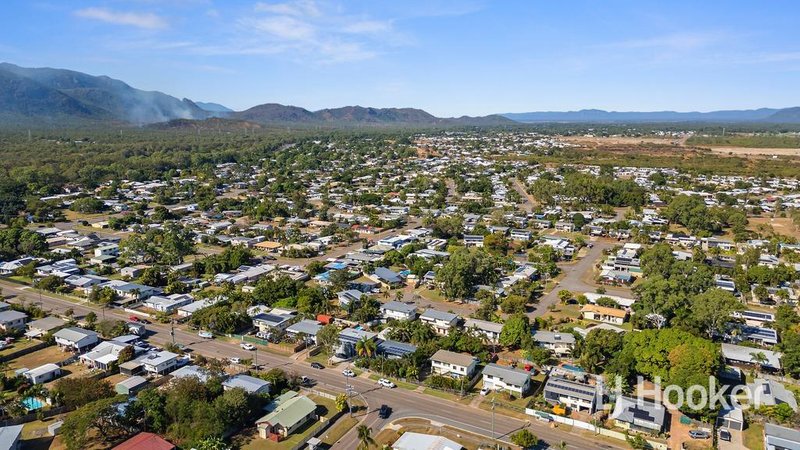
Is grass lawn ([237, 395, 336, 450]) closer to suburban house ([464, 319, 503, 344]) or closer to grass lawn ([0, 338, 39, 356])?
suburban house ([464, 319, 503, 344])

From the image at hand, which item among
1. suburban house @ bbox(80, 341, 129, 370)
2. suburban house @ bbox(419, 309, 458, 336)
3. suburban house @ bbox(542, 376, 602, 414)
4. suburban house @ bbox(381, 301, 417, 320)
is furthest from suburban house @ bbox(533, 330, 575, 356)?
suburban house @ bbox(80, 341, 129, 370)

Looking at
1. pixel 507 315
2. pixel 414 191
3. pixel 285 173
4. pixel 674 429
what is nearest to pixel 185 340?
pixel 507 315

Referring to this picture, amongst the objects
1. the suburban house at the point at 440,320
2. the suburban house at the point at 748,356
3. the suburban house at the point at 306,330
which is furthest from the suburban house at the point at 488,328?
the suburban house at the point at 748,356

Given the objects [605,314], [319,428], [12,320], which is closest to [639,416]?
[605,314]

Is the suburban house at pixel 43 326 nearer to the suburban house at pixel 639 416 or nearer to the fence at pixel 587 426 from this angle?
the fence at pixel 587 426

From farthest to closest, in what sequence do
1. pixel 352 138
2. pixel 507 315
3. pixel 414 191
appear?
1. pixel 352 138
2. pixel 414 191
3. pixel 507 315

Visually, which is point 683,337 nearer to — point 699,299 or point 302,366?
point 699,299
